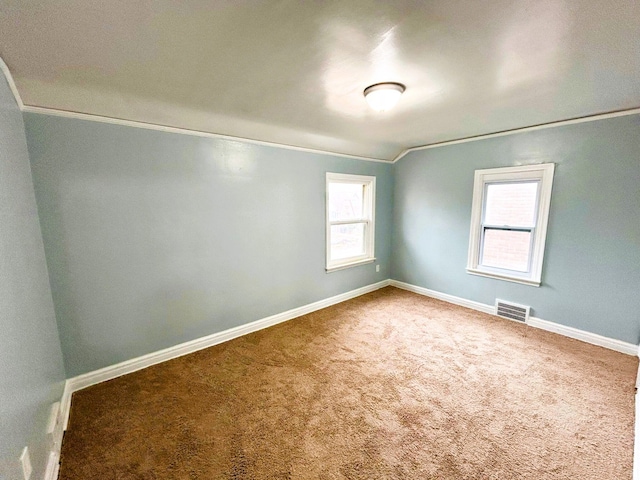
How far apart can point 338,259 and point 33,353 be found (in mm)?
3192

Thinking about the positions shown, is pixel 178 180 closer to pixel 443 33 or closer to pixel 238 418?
pixel 238 418

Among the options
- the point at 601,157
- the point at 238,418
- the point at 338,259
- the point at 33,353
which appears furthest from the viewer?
the point at 338,259

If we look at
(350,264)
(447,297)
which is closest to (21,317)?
(350,264)

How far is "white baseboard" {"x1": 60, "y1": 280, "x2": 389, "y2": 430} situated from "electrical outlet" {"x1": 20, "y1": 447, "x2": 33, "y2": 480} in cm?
80

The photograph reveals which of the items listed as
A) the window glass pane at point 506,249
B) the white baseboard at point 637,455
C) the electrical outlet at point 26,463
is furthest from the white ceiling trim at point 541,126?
the electrical outlet at point 26,463

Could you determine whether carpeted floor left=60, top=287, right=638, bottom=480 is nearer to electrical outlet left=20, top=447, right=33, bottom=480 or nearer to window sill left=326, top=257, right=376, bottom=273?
electrical outlet left=20, top=447, right=33, bottom=480

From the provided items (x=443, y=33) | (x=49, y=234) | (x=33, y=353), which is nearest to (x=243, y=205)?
(x=49, y=234)

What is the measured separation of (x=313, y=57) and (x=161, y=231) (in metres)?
1.98

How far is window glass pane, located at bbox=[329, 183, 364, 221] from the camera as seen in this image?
383cm

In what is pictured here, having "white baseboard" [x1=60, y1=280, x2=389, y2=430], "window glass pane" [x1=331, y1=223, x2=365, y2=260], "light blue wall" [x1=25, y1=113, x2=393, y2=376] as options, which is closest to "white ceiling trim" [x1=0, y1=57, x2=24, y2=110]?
"light blue wall" [x1=25, y1=113, x2=393, y2=376]

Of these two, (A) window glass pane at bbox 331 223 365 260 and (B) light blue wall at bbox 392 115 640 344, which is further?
(A) window glass pane at bbox 331 223 365 260

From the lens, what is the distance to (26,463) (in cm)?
112

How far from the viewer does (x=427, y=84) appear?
1840 mm

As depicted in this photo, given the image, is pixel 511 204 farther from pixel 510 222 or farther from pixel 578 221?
pixel 578 221
